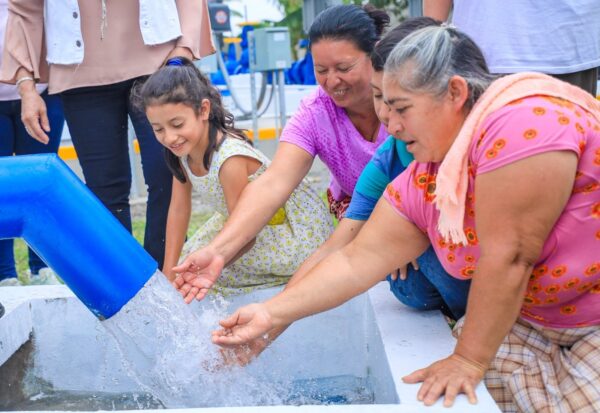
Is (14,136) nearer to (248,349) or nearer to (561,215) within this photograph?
(248,349)

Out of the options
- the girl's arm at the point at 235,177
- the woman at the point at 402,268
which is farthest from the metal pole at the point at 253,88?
the woman at the point at 402,268

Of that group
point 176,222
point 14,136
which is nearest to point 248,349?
point 176,222

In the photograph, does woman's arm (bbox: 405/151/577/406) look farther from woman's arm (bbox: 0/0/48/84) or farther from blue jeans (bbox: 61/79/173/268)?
woman's arm (bbox: 0/0/48/84)

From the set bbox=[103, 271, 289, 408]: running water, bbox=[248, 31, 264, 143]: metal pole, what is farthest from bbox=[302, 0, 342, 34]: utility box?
bbox=[103, 271, 289, 408]: running water

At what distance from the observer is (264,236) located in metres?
3.32

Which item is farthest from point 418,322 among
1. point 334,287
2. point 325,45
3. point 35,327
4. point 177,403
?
point 35,327

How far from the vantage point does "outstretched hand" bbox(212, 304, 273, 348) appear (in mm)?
2160

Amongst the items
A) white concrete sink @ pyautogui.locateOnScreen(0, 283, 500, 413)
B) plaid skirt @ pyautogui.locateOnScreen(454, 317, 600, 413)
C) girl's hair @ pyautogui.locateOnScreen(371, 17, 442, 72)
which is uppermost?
girl's hair @ pyautogui.locateOnScreen(371, 17, 442, 72)

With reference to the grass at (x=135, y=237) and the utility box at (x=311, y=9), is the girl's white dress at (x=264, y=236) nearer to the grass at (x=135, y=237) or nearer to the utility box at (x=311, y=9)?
the grass at (x=135, y=237)

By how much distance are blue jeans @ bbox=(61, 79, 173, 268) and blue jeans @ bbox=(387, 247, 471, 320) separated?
1.14 meters

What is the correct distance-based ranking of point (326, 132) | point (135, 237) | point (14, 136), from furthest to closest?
point (135, 237)
point (14, 136)
point (326, 132)

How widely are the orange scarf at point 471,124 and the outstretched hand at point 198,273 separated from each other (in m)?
1.00

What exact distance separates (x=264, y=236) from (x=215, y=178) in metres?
0.32

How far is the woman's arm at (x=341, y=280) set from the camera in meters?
2.17
